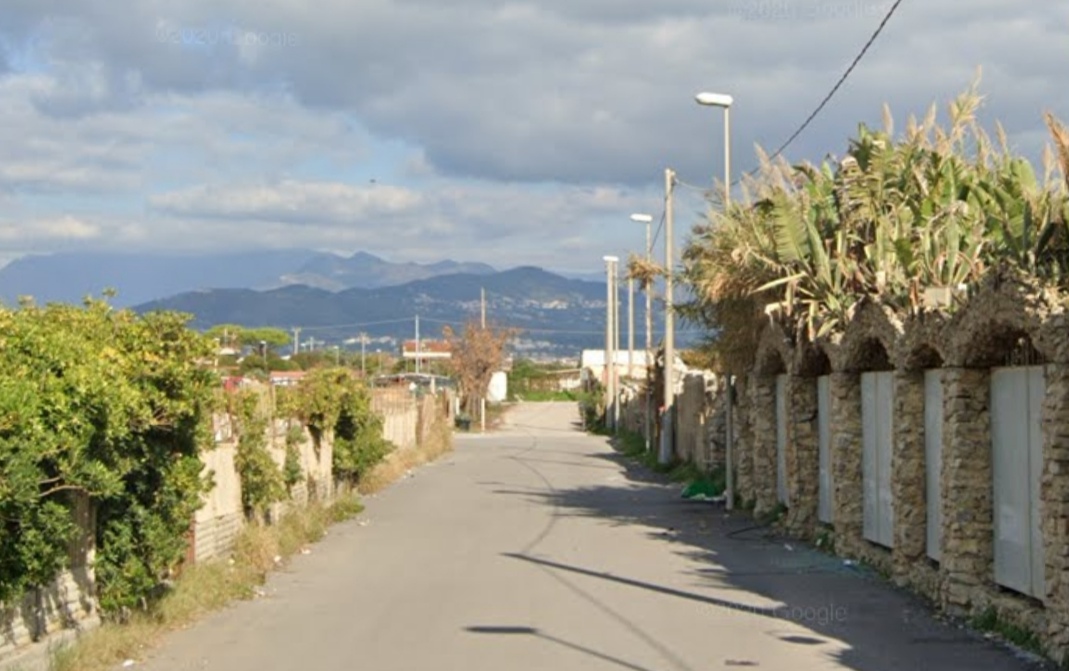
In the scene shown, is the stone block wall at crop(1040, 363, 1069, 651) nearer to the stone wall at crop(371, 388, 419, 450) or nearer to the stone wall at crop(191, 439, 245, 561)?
the stone wall at crop(191, 439, 245, 561)

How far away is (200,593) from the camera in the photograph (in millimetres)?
15078

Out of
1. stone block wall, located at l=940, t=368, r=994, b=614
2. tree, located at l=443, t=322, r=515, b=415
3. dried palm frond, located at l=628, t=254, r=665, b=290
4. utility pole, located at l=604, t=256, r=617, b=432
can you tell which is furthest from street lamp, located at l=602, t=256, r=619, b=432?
stone block wall, located at l=940, t=368, r=994, b=614

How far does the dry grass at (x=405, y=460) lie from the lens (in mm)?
32812

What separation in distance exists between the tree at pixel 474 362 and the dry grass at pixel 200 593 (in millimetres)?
61876

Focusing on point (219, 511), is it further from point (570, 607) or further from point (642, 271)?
point (642, 271)

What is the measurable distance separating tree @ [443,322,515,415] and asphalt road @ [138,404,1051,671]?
58999 mm

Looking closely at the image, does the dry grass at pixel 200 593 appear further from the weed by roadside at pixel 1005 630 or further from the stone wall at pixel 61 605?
A: the weed by roadside at pixel 1005 630

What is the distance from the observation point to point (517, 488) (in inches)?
1314

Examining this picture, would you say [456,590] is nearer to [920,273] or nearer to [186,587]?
[186,587]

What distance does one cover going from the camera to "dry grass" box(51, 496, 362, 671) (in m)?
11.8

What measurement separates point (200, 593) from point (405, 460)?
1040 inches

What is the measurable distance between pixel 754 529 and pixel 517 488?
1076 cm

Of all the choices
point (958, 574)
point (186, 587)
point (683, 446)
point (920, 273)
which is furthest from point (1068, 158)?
point (683, 446)

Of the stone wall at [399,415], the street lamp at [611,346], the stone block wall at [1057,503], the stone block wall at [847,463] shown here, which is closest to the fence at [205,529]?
the stone block wall at [847,463]
